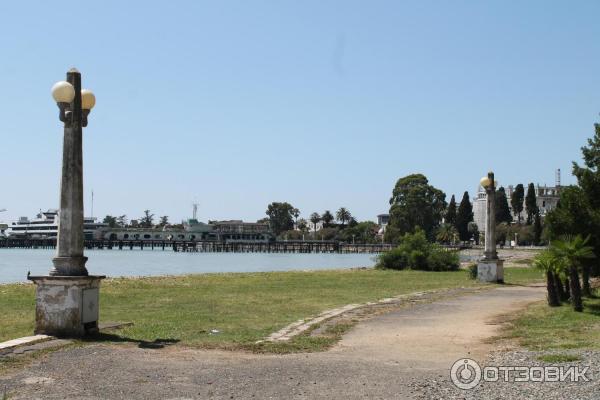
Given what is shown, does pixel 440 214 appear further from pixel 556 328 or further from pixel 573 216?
pixel 556 328

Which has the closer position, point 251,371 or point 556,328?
point 251,371

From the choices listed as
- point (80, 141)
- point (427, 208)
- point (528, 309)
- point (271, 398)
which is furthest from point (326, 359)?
point (427, 208)

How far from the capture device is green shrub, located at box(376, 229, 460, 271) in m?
44.6

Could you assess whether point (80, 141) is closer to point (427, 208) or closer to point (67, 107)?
point (67, 107)

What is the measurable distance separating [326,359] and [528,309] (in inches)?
368

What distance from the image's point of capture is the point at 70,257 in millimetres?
12094

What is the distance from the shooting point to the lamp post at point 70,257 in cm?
1177

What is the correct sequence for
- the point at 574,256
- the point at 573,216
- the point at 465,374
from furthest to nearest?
the point at 573,216 → the point at 574,256 → the point at 465,374

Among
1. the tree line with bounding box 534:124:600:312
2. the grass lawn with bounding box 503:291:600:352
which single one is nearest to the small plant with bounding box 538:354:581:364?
the grass lawn with bounding box 503:291:600:352

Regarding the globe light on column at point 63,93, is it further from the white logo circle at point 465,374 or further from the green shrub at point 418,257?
the green shrub at point 418,257

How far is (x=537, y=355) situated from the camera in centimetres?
1003

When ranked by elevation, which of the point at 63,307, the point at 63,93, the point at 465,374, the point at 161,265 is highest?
the point at 63,93

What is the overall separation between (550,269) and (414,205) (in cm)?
11974

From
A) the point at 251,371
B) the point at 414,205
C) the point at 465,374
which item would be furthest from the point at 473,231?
the point at 251,371
